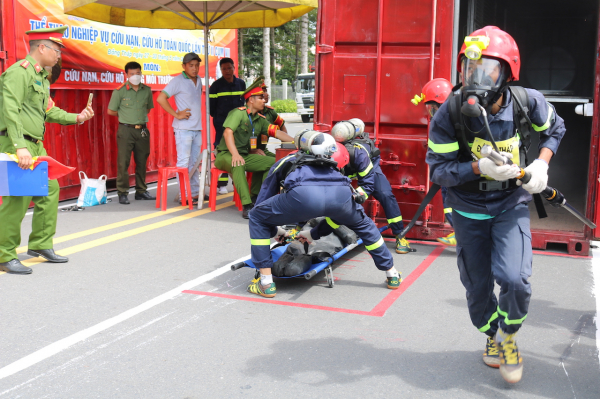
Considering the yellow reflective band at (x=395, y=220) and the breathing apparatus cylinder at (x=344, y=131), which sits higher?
the breathing apparatus cylinder at (x=344, y=131)

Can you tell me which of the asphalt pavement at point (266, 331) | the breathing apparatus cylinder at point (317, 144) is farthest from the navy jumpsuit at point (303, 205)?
the asphalt pavement at point (266, 331)

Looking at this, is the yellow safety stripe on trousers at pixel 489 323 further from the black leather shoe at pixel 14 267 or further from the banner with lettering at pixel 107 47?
the banner with lettering at pixel 107 47

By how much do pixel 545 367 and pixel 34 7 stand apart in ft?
26.0

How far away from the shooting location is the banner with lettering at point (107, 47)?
A: 884 centimetres

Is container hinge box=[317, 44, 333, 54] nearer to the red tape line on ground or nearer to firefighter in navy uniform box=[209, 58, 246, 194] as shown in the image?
the red tape line on ground

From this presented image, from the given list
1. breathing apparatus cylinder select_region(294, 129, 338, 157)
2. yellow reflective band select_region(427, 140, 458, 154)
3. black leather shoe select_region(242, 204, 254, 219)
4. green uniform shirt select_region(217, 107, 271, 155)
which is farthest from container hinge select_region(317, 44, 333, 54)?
yellow reflective band select_region(427, 140, 458, 154)

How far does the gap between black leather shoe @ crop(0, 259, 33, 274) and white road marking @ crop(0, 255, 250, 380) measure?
4.96 feet

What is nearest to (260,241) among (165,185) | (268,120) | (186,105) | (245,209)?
(245,209)

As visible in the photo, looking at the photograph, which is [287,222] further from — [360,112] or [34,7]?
[34,7]

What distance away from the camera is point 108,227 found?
26.1 ft

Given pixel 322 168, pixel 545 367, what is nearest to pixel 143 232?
pixel 322 168

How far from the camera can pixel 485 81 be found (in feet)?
11.3

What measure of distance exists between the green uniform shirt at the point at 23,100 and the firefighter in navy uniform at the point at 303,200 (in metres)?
2.32

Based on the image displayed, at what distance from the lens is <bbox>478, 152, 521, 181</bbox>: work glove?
10.7 ft
